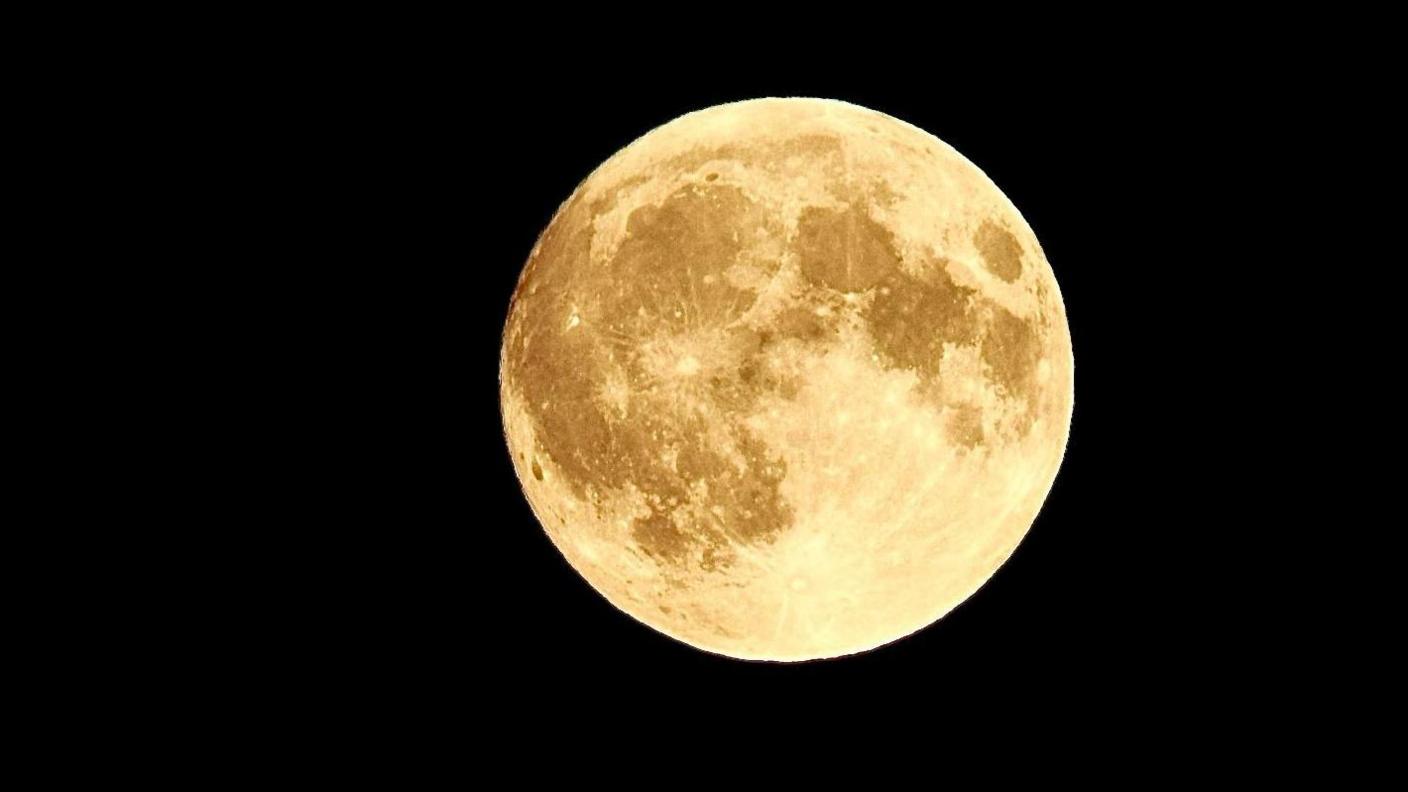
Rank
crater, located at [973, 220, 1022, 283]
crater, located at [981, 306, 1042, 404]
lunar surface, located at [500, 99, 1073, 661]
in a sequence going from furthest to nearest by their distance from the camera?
crater, located at [973, 220, 1022, 283]
crater, located at [981, 306, 1042, 404]
lunar surface, located at [500, 99, 1073, 661]

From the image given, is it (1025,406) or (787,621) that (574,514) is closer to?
(787,621)

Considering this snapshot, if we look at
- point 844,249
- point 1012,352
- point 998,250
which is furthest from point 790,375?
point 998,250

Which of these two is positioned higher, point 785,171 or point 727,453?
point 785,171

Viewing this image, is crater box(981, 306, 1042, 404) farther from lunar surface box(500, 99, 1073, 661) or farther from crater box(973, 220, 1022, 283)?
crater box(973, 220, 1022, 283)

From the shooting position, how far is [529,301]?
3.84 m

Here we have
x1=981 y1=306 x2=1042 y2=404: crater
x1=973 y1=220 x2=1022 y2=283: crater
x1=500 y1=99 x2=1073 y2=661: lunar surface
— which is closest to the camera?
x1=500 y1=99 x2=1073 y2=661: lunar surface

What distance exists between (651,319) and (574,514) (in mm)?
884

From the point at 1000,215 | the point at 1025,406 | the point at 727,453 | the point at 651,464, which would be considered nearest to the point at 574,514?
the point at 651,464

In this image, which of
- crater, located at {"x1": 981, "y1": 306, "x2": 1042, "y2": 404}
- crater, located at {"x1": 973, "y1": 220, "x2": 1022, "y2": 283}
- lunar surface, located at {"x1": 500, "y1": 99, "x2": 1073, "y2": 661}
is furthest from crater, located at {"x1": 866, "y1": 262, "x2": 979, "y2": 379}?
crater, located at {"x1": 973, "y1": 220, "x2": 1022, "y2": 283}

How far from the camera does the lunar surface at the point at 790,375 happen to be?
323 cm

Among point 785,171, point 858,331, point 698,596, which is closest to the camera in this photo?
point 858,331

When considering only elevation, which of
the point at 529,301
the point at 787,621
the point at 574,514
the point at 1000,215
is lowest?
the point at 787,621

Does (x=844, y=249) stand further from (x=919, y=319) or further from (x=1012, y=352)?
(x=1012, y=352)

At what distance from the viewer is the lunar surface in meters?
3.23
